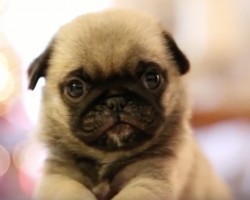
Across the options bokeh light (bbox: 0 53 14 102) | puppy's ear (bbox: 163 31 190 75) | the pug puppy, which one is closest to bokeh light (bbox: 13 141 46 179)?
bokeh light (bbox: 0 53 14 102)

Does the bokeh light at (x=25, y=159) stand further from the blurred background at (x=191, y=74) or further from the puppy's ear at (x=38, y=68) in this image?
the puppy's ear at (x=38, y=68)

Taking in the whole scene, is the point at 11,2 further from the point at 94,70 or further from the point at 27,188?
the point at 94,70

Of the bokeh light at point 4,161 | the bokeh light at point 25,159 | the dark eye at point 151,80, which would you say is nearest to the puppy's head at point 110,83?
the dark eye at point 151,80

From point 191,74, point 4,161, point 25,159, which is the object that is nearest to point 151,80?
point 25,159

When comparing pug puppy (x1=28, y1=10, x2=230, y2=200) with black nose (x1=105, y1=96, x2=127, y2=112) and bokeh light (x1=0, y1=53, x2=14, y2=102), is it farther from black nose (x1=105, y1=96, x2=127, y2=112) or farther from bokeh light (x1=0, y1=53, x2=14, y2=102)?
bokeh light (x1=0, y1=53, x2=14, y2=102)

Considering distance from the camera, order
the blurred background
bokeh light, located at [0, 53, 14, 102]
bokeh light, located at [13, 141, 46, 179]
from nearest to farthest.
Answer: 1. bokeh light, located at [13, 141, 46, 179]
2. the blurred background
3. bokeh light, located at [0, 53, 14, 102]

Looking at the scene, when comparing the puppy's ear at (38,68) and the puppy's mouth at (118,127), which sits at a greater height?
the puppy's ear at (38,68)
